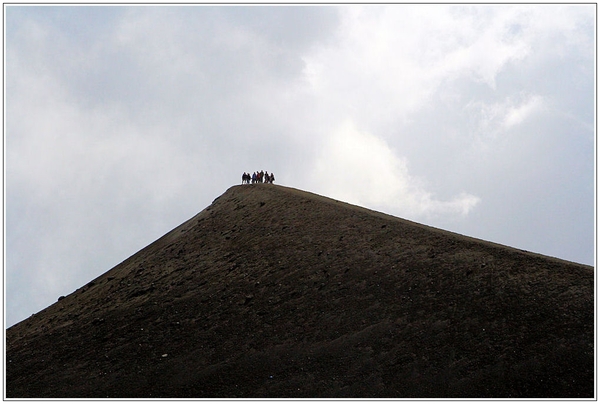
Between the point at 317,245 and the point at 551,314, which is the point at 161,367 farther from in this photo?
the point at 551,314

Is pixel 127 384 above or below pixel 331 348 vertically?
below

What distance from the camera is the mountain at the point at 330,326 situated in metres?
16.0

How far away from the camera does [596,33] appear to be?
17594 mm

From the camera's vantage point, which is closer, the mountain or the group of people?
the mountain

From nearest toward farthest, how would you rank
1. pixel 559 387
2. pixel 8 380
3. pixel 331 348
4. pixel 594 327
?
pixel 559 387 < pixel 594 327 < pixel 331 348 < pixel 8 380

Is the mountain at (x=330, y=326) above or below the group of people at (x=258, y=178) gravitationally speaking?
below

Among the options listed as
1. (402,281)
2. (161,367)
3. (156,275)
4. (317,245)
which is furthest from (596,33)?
(156,275)

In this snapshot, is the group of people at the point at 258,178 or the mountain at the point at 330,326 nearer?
the mountain at the point at 330,326

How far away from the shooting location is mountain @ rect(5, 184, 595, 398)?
16.0 meters

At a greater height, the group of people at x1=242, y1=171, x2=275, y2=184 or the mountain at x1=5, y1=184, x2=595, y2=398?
the group of people at x1=242, y1=171, x2=275, y2=184

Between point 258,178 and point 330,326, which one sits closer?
point 330,326

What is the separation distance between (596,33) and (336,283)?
13.2 metres

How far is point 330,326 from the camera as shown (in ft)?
63.6

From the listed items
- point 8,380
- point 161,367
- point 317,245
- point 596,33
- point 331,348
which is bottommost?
point 8,380
